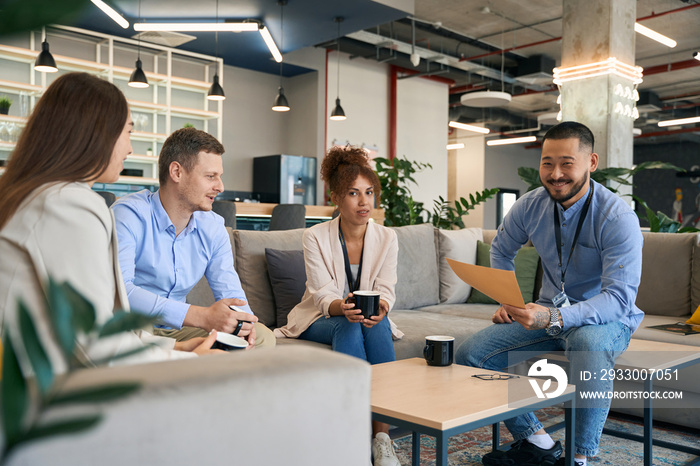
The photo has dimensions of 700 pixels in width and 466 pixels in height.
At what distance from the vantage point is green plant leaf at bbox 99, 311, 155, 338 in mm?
331

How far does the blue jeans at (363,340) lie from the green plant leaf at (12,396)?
1969mm

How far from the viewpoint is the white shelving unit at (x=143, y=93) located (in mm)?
6512

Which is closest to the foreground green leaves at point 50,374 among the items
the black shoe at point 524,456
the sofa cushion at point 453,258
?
the black shoe at point 524,456

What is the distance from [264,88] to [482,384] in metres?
8.01

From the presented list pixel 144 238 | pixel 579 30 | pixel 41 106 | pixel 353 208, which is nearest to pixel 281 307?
pixel 353 208

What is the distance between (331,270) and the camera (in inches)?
102

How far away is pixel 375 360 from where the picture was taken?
7.59 ft

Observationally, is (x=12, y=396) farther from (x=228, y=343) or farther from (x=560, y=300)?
(x=560, y=300)

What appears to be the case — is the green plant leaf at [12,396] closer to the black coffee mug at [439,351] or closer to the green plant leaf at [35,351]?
the green plant leaf at [35,351]

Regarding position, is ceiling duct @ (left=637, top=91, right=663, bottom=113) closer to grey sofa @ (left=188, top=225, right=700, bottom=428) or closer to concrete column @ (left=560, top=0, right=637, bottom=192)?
concrete column @ (left=560, top=0, right=637, bottom=192)

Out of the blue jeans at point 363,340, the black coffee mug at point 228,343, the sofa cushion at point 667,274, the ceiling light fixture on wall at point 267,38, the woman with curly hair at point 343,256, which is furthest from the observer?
the ceiling light fixture on wall at point 267,38

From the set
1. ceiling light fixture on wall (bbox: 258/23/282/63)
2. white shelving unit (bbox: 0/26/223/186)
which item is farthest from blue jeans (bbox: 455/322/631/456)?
white shelving unit (bbox: 0/26/223/186)

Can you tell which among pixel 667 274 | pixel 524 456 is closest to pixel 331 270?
pixel 524 456

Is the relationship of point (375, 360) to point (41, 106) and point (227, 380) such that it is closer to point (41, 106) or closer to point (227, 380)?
point (41, 106)
